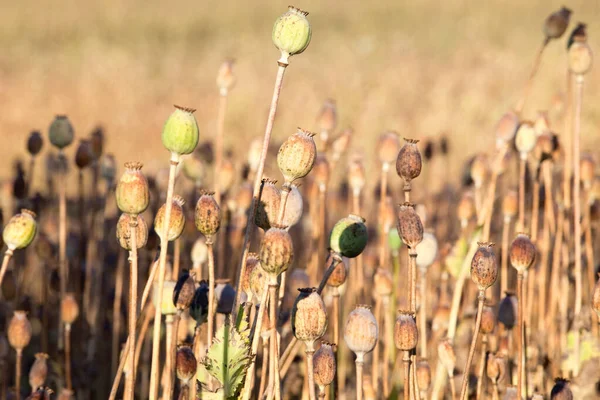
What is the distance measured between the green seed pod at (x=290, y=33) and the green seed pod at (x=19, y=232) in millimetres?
508

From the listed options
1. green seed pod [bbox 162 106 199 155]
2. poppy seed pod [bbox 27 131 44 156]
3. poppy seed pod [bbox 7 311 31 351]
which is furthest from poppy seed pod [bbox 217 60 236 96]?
green seed pod [bbox 162 106 199 155]

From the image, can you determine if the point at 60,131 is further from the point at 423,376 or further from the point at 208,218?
the point at 423,376

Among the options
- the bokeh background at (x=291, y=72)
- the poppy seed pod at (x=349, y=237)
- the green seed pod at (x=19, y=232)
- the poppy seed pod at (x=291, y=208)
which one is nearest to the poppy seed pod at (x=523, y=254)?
the poppy seed pod at (x=349, y=237)

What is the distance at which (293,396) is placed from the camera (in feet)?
5.98

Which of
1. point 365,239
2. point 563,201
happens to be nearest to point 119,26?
point 563,201

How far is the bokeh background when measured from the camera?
4.74m

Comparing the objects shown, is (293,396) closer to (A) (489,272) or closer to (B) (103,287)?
(B) (103,287)

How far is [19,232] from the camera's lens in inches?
48.6

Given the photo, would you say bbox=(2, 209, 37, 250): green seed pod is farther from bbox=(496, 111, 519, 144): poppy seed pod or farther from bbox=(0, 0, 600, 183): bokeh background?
bbox=(0, 0, 600, 183): bokeh background

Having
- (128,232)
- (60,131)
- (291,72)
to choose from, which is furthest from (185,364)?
(291,72)

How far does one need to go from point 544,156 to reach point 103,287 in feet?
4.09

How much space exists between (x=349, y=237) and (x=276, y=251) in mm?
207

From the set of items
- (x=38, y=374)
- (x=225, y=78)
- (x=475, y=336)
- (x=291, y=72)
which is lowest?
(x=38, y=374)

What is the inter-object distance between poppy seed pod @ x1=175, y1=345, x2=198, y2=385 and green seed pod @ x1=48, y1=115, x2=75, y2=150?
0.69 m
